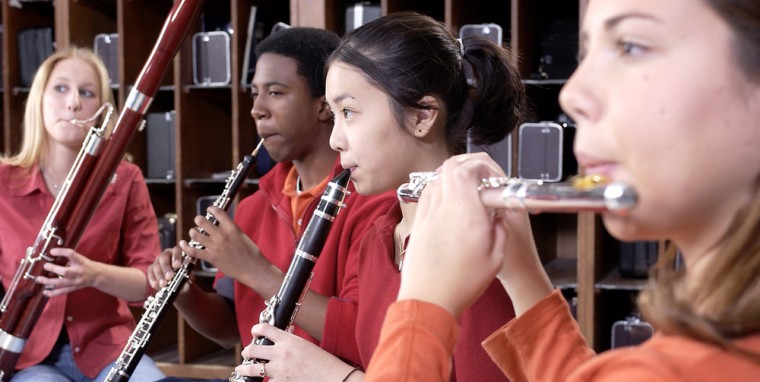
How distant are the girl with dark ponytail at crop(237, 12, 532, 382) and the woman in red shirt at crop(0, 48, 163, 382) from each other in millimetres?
811

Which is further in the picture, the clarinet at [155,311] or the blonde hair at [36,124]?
the blonde hair at [36,124]

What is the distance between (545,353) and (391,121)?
0.58m

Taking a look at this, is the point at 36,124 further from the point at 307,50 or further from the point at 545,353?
the point at 545,353

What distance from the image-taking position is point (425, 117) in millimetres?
1309

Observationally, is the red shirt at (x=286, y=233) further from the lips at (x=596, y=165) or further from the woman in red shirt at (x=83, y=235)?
the lips at (x=596, y=165)

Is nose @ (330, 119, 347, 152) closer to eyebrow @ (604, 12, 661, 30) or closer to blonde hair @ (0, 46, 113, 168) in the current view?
eyebrow @ (604, 12, 661, 30)

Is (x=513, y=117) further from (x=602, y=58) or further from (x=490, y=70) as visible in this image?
(x=602, y=58)

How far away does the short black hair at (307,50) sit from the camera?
1.89 metres

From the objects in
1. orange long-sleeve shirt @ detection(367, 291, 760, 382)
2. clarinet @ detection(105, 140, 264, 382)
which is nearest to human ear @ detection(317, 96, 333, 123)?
clarinet @ detection(105, 140, 264, 382)

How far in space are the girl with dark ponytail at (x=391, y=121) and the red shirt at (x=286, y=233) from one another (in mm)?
169

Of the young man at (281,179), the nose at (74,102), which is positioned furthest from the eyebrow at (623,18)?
the nose at (74,102)

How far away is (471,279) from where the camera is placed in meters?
0.63

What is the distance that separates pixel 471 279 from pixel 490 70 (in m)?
0.76

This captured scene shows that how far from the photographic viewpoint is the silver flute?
1.76ft
